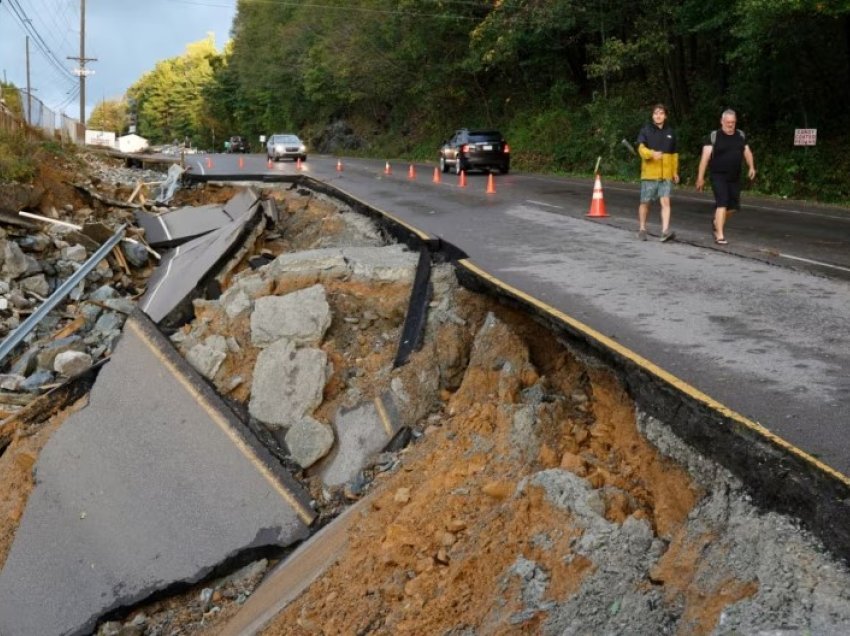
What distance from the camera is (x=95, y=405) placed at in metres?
6.82

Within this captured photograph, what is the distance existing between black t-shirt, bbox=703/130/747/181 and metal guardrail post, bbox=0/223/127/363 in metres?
9.19

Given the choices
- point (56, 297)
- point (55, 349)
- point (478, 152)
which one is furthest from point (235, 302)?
point (478, 152)

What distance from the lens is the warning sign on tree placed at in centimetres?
1831

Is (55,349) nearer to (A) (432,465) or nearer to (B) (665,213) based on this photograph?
(A) (432,465)

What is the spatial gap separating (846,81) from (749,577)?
2028 cm

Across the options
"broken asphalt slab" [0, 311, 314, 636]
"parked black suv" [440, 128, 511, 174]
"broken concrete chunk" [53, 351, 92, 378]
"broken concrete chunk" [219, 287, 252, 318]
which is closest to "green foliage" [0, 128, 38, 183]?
"broken concrete chunk" [53, 351, 92, 378]

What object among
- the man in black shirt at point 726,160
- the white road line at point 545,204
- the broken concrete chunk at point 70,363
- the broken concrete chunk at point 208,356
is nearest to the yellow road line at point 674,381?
the broken concrete chunk at point 208,356

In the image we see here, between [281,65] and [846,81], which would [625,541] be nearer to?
[846,81]

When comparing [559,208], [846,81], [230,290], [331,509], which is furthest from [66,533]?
[846,81]

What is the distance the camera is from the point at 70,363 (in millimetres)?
9633

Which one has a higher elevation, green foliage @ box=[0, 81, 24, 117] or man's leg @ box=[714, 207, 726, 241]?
green foliage @ box=[0, 81, 24, 117]

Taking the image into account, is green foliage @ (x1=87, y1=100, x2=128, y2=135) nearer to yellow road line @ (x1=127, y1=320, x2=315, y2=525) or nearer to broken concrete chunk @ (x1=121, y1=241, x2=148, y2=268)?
broken concrete chunk @ (x1=121, y1=241, x2=148, y2=268)

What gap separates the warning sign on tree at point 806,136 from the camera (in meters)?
18.3

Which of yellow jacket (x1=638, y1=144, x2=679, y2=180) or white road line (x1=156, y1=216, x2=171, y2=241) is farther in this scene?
white road line (x1=156, y1=216, x2=171, y2=241)
